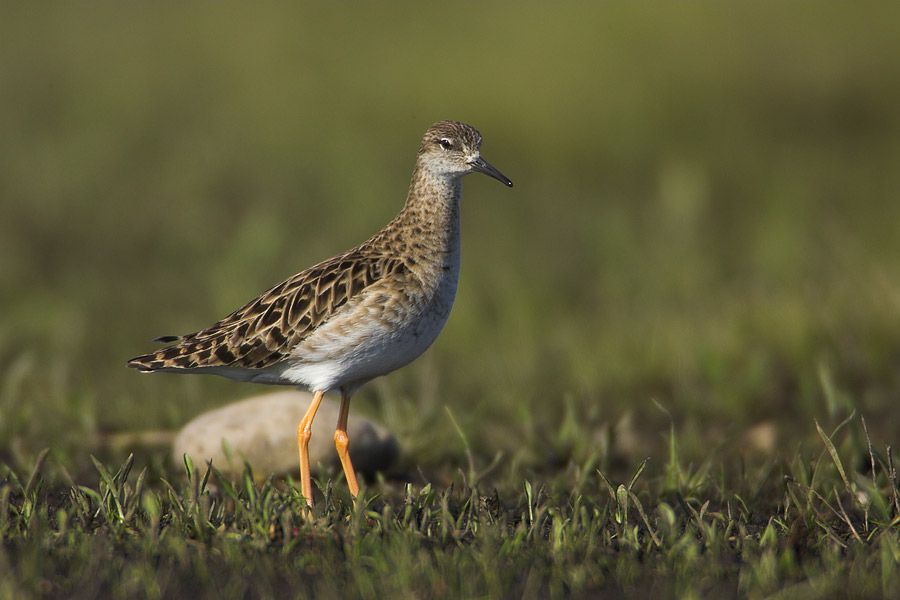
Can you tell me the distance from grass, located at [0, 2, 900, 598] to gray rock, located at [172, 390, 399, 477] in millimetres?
144

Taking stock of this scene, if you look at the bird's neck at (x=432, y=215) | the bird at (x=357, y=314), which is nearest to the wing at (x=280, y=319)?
the bird at (x=357, y=314)

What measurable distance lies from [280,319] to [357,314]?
0.48 meters

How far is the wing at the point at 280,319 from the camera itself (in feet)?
18.0

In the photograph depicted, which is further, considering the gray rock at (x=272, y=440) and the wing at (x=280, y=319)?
the gray rock at (x=272, y=440)

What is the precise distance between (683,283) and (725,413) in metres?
2.87

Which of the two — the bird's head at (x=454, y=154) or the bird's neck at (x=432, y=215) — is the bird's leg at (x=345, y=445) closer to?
the bird's neck at (x=432, y=215)

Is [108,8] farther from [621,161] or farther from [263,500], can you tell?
[263,500]

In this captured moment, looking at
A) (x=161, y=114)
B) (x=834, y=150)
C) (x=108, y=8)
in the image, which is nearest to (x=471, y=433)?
(x=834, y=150)

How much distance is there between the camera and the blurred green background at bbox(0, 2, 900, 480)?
7.50 metres

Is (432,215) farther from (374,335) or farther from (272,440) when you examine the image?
(272,440)

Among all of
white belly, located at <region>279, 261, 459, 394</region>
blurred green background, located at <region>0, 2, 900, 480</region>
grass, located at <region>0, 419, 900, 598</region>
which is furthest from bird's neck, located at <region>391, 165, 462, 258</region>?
blurred green background, located at <region>0, 2, 900, 480</region>

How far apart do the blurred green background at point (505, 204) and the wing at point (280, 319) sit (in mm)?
1217

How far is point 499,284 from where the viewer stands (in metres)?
10.3

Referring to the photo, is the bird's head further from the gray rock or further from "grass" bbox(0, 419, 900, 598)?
"grass" bbox(0, 419, 900, 598)
